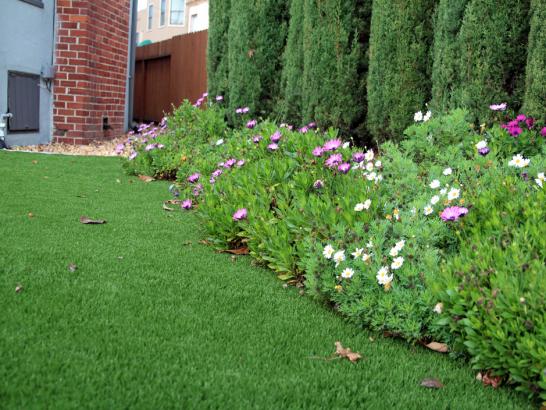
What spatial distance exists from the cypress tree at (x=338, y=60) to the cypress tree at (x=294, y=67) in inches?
17.9

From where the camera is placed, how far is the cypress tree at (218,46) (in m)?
8.52

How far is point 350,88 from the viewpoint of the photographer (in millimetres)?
6207

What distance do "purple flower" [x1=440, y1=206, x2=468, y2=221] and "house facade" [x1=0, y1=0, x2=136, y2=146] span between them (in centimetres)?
805

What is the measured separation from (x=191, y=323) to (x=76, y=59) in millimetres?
8848

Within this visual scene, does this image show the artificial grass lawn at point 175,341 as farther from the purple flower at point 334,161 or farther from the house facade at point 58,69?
the house facade at point 58,69

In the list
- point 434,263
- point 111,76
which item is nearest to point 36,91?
point 111,76

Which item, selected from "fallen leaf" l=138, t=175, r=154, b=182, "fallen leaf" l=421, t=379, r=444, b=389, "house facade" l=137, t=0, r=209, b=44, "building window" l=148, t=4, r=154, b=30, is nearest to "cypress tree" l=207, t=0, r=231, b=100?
"fallen leaf" l=138, t=175, r=154, b=182

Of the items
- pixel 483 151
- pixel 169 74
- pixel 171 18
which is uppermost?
pixel 171 18

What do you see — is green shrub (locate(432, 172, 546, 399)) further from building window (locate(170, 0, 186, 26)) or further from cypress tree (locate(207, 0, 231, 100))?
building window (locate(170, 0, 186, 26))

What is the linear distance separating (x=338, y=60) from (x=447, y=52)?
1.58 metres

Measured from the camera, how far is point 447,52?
4.80 metres

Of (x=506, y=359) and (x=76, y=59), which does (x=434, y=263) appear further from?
(x=76, y=59)

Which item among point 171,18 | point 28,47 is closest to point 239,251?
point 28,47

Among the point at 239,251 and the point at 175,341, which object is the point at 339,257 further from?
the point at 239,251
